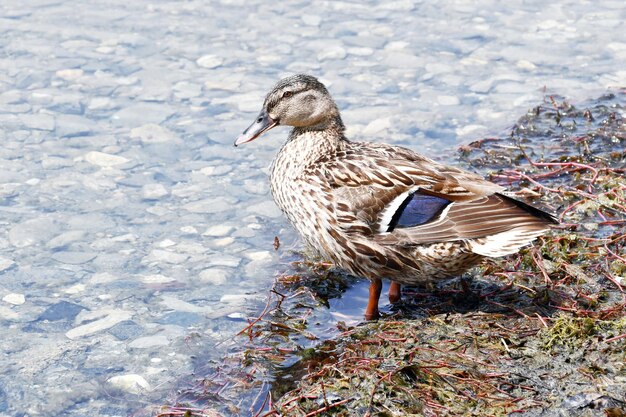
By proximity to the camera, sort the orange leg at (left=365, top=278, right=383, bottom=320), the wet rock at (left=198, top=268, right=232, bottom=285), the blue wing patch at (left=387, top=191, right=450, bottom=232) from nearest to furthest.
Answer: the blue wing patch at (left=387, top=191, right=450, bottom=232) → the orange leg at (left=365, top=278, right=383, bottom=320) → the wet rock at (left=198, top=268, right=232, bottom=285)

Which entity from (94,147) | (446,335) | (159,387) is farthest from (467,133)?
(159,387)

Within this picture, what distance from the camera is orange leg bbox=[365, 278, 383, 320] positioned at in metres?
6.21

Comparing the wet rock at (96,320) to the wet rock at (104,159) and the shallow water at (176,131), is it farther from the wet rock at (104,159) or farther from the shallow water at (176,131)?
the wet rock at (104,159)

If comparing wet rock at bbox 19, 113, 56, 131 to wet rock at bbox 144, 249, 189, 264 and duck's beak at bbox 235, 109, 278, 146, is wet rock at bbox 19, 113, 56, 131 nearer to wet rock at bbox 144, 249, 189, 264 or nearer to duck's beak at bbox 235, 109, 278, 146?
wet rock at bbox 144, 249, 189, 264

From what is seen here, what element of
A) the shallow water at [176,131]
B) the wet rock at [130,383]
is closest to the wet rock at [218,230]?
the shallow water at [176,131]

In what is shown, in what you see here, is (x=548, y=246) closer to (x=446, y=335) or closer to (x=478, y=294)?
(x=478, y=294)

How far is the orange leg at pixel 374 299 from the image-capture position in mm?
6207

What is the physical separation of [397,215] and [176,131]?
4.04 metres

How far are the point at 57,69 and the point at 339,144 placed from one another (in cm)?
505

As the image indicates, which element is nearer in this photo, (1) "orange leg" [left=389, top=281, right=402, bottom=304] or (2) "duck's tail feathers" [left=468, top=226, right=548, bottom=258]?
(2) "duck's tail feathers" [left=468, top=226, right=548, bottom=258]

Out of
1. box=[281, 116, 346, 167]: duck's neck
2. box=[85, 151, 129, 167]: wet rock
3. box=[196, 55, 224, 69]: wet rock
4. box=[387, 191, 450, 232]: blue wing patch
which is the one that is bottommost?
box=[85, 151, 129, 167]: wet rock

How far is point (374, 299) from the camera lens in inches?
245

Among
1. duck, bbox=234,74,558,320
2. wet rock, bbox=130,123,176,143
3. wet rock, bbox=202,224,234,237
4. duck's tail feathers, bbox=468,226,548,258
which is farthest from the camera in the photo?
wet rock, bbox=130,123,176,143

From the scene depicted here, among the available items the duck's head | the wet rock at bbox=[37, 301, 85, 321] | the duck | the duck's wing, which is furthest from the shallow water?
the duck's head
